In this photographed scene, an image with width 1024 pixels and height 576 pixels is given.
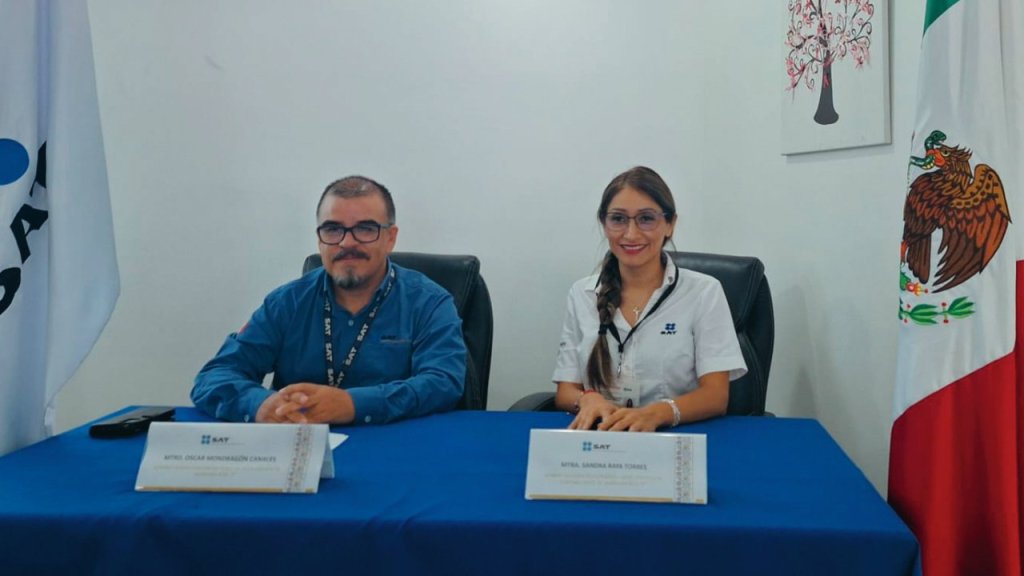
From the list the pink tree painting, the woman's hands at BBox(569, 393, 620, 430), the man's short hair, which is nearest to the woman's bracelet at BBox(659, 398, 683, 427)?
the woman's hands at BBox(569, 393, 620, 430)

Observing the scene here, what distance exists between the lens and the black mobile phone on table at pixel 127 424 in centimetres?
168

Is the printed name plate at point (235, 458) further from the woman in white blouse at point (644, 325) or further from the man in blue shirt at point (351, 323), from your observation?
the woman in white blouse at point (644, 325)

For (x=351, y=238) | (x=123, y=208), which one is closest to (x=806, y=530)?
(x=351, y=238)

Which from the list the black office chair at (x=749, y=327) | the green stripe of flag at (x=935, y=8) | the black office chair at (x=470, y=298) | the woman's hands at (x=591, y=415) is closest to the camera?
the green stripe of flag at (x=935, y=8)

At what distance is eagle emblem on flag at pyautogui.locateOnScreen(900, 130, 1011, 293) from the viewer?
1.44m

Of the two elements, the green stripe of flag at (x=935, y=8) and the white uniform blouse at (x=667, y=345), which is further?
the white uniform blouse at (x=667, y=345)

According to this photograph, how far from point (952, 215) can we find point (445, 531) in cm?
110

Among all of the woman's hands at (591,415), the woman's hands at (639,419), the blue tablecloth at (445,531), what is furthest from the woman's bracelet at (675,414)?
the blue tablecloth at (445,531)

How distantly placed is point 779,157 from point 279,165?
1983 mm

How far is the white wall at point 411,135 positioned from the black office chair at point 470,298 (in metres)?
0.72

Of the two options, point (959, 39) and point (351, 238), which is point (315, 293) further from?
point (959, 39)

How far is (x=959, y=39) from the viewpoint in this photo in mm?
1500

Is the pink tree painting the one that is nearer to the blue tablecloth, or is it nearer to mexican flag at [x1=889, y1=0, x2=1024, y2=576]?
mexican flag at [x1=889, y1=0, x2=1024, y2=576]

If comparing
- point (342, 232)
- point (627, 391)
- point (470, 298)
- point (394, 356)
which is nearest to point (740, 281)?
point (627, 391)
